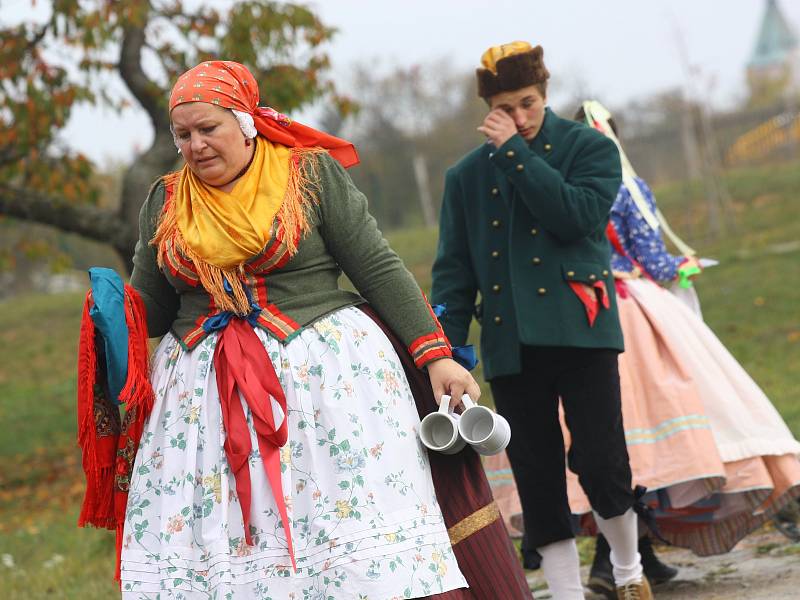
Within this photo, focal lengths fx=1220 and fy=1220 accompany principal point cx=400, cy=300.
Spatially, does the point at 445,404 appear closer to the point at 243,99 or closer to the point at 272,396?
the point at 272,396

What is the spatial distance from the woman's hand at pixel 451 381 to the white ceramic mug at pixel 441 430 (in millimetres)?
39

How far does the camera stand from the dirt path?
4.36 metres

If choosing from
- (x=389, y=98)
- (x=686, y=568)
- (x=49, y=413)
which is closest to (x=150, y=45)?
(x=49, y=413)

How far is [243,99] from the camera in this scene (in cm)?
318

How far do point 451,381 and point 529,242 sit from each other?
3.28ft

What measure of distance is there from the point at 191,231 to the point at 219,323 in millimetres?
248

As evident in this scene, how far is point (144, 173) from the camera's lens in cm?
908

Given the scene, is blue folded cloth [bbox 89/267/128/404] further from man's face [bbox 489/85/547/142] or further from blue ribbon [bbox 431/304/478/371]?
man's face [bbox 489/85/547/142]

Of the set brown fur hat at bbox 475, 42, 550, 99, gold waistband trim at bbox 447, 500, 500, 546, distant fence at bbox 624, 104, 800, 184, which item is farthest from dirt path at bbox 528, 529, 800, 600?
distant fence at bbox 624, 104, 800, 184

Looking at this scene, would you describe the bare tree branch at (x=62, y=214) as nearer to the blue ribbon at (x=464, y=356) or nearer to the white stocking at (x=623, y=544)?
the white stocking at (x=623, y=544)

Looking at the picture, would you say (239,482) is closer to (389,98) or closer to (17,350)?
(17,350)

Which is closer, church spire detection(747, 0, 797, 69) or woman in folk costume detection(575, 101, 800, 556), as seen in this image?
woman in folk costume detection(575, 101, 800, 556)

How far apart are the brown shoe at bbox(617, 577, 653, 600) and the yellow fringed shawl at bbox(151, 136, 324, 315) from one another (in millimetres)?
1870

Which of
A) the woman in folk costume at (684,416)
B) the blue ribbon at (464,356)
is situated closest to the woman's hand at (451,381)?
the blue ribbon at (464,356)
